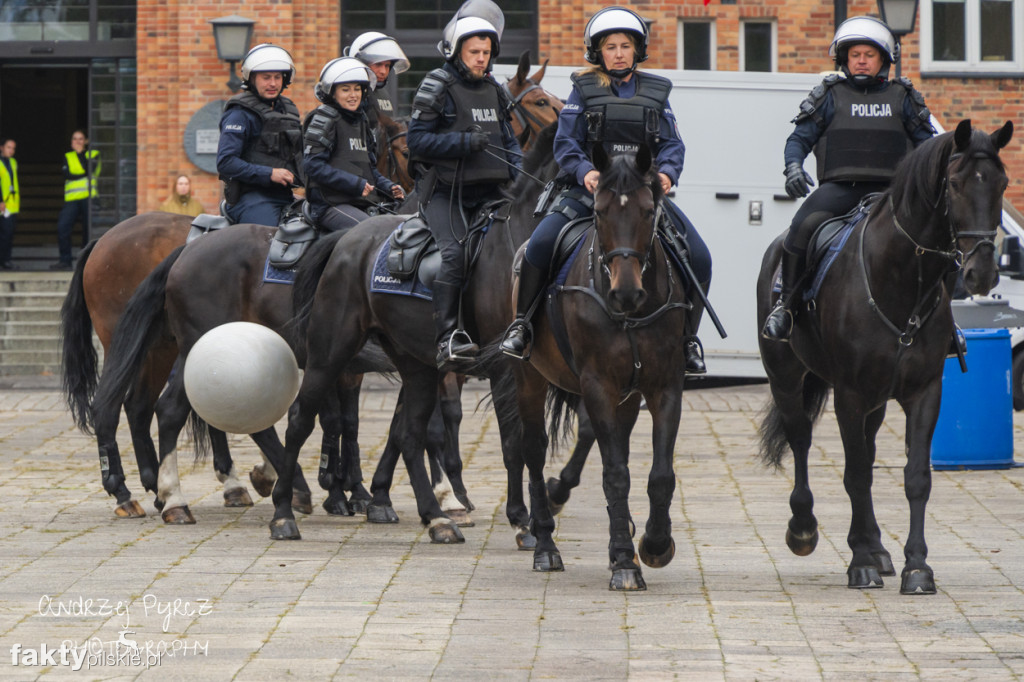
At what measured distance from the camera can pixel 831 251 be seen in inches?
331

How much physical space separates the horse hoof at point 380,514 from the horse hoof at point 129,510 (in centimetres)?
147

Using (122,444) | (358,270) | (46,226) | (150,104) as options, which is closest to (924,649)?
(358,270)

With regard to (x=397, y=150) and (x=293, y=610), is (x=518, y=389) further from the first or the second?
(x=397, y=150)

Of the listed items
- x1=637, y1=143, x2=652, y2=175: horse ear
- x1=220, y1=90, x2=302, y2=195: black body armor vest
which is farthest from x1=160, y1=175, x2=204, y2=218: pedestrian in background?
x1=637, y1=143, x2=652, y2=175: horse ear

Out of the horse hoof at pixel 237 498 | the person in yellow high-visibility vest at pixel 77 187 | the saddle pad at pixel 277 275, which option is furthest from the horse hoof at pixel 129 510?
the person in yellow high-visibility vest at pixel 77 187

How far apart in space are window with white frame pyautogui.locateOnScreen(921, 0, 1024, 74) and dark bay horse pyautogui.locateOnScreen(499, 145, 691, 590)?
1674cm

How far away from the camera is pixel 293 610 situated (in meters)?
7.07

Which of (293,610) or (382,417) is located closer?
(293,610)

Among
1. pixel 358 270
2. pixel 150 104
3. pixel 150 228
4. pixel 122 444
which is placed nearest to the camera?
pixel 358 270

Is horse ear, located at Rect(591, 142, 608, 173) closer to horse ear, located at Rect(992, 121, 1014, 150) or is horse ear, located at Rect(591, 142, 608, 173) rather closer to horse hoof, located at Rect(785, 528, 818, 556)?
horse ear, located at Rect(992, 121, 1014, 150)

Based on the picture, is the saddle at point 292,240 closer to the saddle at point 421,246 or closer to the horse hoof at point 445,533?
the saddle at point 421,246

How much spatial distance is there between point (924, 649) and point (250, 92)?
257 inches

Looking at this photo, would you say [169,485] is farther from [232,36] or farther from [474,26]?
[232,36]

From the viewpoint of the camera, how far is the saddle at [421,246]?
9203 millimetres
